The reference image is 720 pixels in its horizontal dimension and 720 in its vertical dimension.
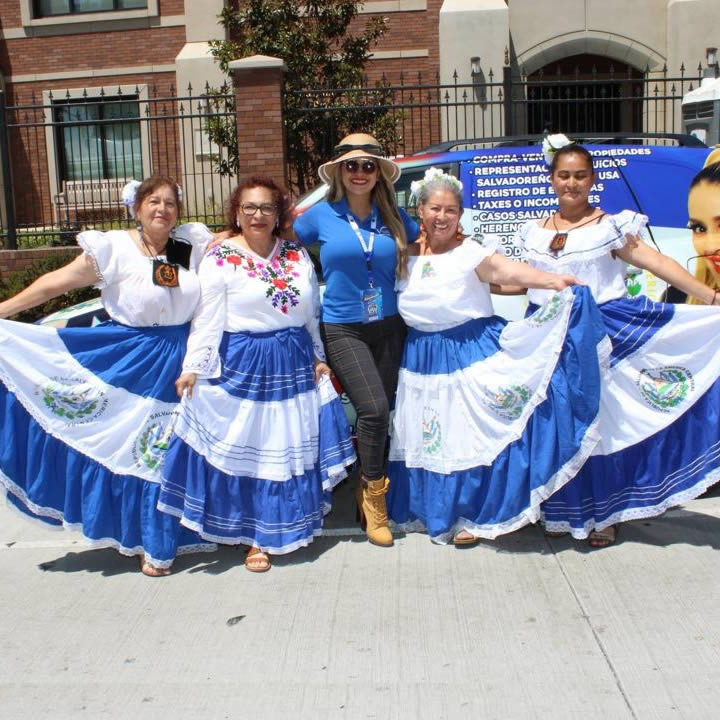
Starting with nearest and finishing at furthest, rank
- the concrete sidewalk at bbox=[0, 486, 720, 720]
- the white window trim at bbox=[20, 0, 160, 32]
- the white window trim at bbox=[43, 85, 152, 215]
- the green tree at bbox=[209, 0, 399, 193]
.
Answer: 1. the concrete sidewalk at bbox=[0, 486, 720, 720]
2. the green tree at bbox=[209, 0, 399, 193]
3. the white window trim at bbox=[43, 85, 152, 215]
4. the white window trim at bbox=[20, 0, 160, 32]

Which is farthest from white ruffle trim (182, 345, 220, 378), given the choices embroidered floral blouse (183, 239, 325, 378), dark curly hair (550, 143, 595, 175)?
dark curly hair (550, 143, 595, 175)

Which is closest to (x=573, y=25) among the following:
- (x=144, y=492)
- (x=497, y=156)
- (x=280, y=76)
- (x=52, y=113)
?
(x=280, y=76)

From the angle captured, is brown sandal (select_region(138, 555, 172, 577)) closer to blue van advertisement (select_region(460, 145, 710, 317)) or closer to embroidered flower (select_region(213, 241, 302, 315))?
embroidered flower (select_region(213, 241, 302, 315))

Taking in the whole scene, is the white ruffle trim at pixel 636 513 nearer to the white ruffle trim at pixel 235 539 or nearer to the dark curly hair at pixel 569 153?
the white ruffle trim at pixel 235 539

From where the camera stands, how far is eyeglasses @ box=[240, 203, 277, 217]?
426 centimetres

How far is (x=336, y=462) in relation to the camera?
4.46 meters

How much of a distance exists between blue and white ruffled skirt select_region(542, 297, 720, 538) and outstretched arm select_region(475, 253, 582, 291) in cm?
33

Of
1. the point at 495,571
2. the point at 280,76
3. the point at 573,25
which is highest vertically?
the point at 573,25

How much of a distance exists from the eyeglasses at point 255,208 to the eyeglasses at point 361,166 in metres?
0.43

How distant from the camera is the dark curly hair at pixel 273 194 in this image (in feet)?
14.2

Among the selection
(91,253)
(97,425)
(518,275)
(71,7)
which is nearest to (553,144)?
(518,275)

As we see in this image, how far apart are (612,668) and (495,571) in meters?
0.98

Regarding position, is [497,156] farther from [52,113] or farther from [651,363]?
[52,113]

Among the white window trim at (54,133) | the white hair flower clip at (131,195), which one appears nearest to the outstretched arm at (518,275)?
the white hair flower clip at (131,195)
